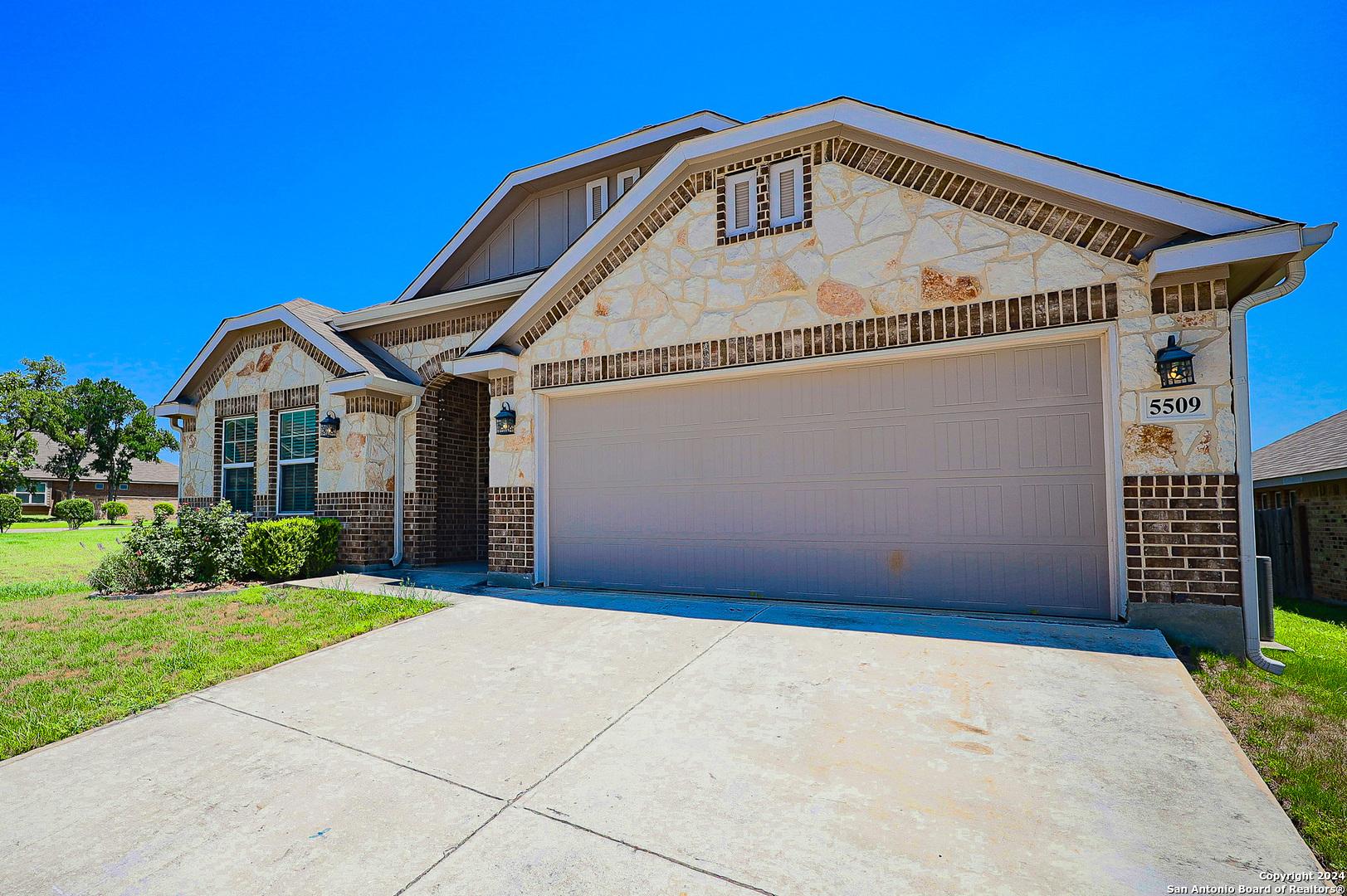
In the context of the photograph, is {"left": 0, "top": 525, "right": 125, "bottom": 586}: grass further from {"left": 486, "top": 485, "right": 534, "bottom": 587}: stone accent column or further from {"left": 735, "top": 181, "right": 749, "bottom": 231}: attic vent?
{"left": 735, "top": 181, "right": 749, "bottom": 231}: attic vent

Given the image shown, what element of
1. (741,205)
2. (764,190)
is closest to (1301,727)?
(764,190)

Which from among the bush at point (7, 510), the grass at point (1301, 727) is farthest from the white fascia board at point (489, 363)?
the bush at point (7, 510)

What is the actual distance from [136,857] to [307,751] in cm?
101

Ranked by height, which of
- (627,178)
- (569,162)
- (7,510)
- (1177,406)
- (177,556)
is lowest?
(7,510)

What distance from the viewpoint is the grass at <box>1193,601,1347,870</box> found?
2.84 meters

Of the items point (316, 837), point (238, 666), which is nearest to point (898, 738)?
point (316, 837)

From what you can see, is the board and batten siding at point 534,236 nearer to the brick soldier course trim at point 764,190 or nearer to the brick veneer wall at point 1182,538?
the brick soldier course trim at point 764,190

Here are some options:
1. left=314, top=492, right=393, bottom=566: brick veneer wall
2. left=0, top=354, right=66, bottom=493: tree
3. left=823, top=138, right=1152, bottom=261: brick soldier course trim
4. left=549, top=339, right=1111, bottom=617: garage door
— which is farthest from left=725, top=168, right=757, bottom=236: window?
left=0, top=354, right=66, bottom=493: tree

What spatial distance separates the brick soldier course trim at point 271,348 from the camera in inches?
449

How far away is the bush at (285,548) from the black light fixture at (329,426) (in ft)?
5.32

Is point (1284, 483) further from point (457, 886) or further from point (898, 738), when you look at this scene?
point (457, 886)

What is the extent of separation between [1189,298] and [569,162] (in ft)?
32.0

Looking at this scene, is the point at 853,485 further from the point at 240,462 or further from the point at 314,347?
the point at 240,462

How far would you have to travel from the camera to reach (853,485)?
6.84 meters
